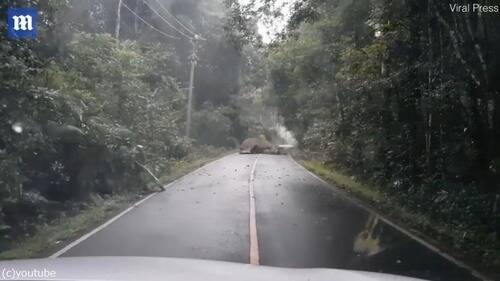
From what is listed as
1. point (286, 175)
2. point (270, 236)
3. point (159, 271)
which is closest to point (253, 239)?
point (270, 236)

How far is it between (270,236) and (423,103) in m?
6.20

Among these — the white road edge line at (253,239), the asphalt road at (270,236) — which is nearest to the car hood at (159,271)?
the asphalt road at (270,236)

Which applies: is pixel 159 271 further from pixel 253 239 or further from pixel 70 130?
pixel 70 130

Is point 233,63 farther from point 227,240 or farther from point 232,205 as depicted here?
point 227,240

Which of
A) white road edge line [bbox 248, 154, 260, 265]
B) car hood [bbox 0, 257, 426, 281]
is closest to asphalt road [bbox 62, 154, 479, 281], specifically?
white road edge line [bbox 248, 154, 260, 265]

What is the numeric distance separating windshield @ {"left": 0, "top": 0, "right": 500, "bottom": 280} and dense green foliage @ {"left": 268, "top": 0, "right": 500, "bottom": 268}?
0.05m

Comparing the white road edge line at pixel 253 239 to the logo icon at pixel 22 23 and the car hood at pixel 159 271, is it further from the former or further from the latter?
the logo icon at pixel 22 23

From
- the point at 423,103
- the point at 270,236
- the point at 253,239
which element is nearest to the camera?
the point at 253,239

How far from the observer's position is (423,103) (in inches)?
571

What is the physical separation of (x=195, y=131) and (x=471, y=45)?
44.4m

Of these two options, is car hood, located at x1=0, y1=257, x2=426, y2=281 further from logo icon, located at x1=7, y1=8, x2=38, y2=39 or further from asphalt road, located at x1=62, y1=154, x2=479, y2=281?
logo icon, located at x1=7, y1=8, x2=38, y2=39

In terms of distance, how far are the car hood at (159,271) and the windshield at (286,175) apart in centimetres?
243

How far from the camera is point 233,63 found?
5966 cm

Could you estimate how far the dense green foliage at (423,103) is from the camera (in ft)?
39.8
